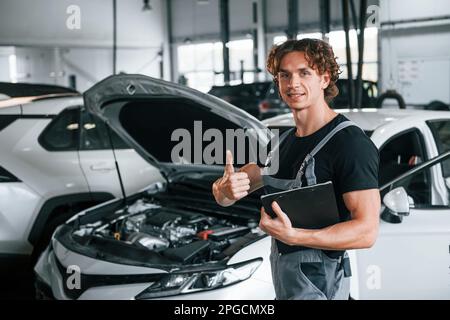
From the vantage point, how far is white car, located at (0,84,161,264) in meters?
3.32

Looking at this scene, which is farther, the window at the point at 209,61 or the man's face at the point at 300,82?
the window at the point at 209,61

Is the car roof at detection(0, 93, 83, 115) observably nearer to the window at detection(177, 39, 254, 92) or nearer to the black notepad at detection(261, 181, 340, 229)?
the black notepad at detection(261, 181, 340, 229)

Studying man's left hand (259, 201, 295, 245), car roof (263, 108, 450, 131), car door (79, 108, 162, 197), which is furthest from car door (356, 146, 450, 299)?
car door (79, 108, 162, 197)

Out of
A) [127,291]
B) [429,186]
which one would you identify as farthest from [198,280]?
[429,186]

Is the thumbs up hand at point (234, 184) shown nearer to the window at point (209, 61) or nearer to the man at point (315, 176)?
the man at point (315, 176)

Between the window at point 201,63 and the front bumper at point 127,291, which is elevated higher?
the window at point 201,63

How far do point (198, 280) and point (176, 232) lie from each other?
545 mm

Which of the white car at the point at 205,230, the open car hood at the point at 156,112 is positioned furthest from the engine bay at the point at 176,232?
the open car hood at the point at 156,112

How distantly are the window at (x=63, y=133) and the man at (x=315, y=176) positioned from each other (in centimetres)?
231

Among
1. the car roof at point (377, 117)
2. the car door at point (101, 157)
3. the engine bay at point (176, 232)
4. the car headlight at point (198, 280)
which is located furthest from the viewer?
the car door at point (101, 157)

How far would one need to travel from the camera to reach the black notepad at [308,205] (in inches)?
51.6

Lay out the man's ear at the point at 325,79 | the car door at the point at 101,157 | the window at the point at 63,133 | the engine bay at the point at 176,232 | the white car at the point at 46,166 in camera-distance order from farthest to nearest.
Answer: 1. the car door at the point at 101,157
2. the window at the point at 63,133
3. the white car at the point at 46,166
4. the engine bay at the point at 176,232
5. the man's ear at the point at 325,79
